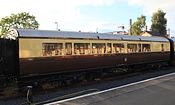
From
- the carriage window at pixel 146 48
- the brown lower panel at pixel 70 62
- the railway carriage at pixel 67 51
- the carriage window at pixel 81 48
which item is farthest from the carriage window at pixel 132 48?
the carriage window at pixel 81 48

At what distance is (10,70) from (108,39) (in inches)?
316

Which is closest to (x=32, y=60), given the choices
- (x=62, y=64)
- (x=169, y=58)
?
(x=62, y=64)

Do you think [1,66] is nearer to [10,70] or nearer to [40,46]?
[10,70]

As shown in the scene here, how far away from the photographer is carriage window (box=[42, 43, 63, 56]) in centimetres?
1646

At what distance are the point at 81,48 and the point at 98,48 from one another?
189 centimetres

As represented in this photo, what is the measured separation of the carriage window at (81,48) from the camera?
18506mm

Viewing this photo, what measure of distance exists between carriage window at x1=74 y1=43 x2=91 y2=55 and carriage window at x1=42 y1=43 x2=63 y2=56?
1.27 metres

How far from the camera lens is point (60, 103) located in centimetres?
1216

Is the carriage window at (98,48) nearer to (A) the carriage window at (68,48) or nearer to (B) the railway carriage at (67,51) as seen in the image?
(B) the railway carriage at (67,51)

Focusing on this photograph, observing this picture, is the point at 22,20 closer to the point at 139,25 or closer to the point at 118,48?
the point at 139,25

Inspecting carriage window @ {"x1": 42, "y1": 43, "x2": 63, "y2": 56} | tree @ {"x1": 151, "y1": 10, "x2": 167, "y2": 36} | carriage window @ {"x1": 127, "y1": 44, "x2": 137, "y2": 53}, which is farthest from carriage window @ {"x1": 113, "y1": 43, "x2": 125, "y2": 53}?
tree @ {"x1": 151, "y1": 10, "x2": 167, "y2": 36}

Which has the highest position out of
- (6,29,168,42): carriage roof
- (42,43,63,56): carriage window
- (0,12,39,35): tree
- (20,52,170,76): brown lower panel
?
(0,12,39,35): tree

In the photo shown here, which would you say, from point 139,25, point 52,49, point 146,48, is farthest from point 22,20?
point 52,49

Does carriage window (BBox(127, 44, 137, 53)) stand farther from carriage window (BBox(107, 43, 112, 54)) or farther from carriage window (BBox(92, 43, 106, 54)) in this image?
carriage window (BBox(92, 43, 106, 54))
